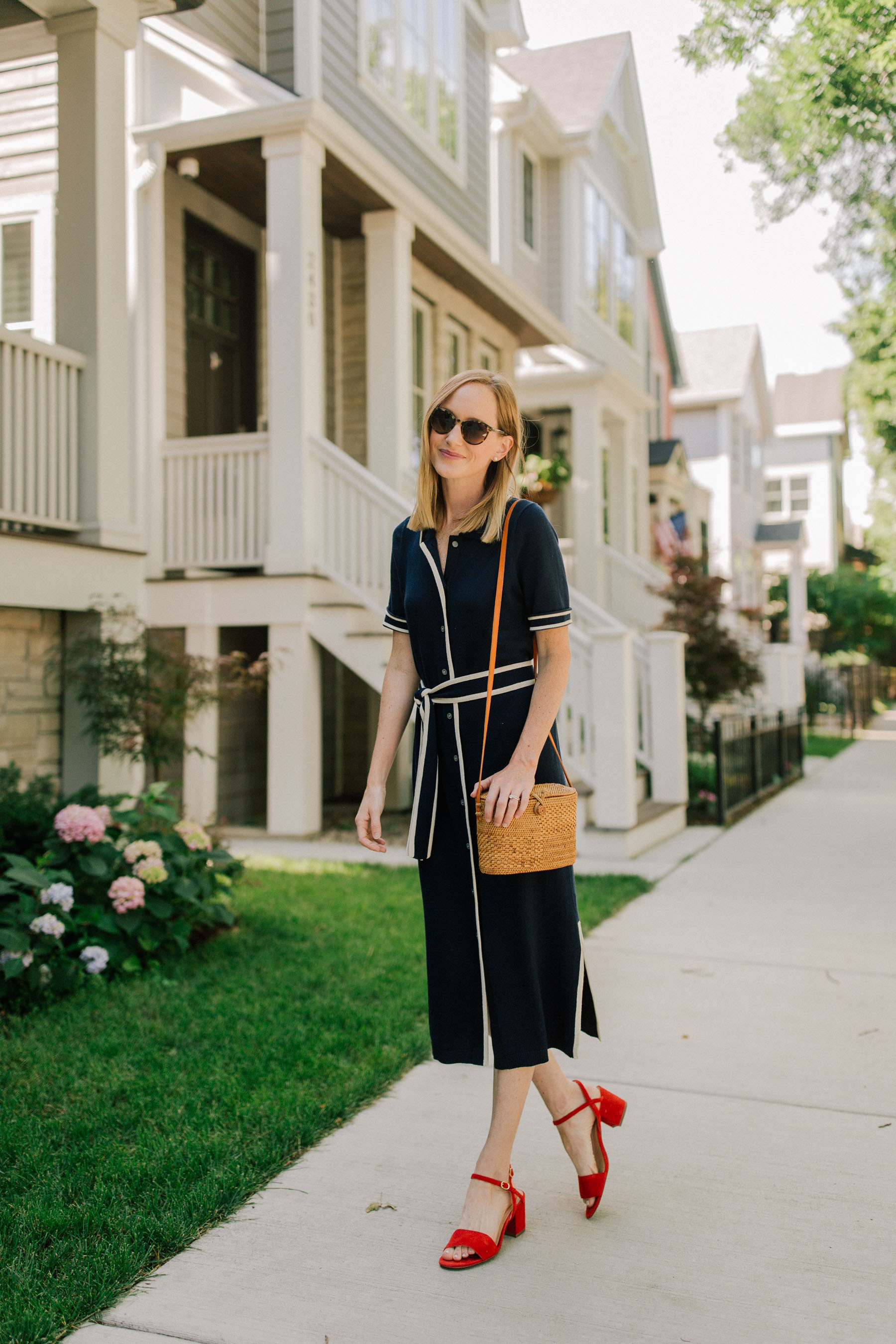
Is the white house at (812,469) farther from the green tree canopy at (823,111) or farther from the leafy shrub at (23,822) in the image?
the leafy shrub at (23,822)

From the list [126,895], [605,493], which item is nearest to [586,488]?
[605,493]

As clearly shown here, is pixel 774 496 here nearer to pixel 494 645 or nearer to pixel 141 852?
pixel 141 852

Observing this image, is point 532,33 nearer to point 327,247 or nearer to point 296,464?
point 327,247

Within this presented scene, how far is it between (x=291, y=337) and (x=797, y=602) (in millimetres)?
18679

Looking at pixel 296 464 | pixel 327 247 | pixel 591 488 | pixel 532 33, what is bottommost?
pixel 296 464

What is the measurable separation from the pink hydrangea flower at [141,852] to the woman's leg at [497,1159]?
2483mm

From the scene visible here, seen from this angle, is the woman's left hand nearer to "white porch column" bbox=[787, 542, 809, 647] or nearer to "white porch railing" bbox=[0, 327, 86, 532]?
"white porch railing" bbox=[0, 327, 86, 532]

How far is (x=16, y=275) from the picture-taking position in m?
8.47

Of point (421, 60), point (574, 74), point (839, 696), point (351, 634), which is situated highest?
point (574, 74)

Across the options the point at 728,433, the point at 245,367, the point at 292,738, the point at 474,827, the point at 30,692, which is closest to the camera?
the point at 474,827

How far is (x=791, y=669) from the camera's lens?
1564 cm

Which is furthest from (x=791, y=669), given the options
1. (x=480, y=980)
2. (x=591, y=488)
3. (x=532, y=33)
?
(x=480, y=980)

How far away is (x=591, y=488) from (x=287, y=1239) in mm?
12430

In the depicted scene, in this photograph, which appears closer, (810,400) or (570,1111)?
(570,1111)
